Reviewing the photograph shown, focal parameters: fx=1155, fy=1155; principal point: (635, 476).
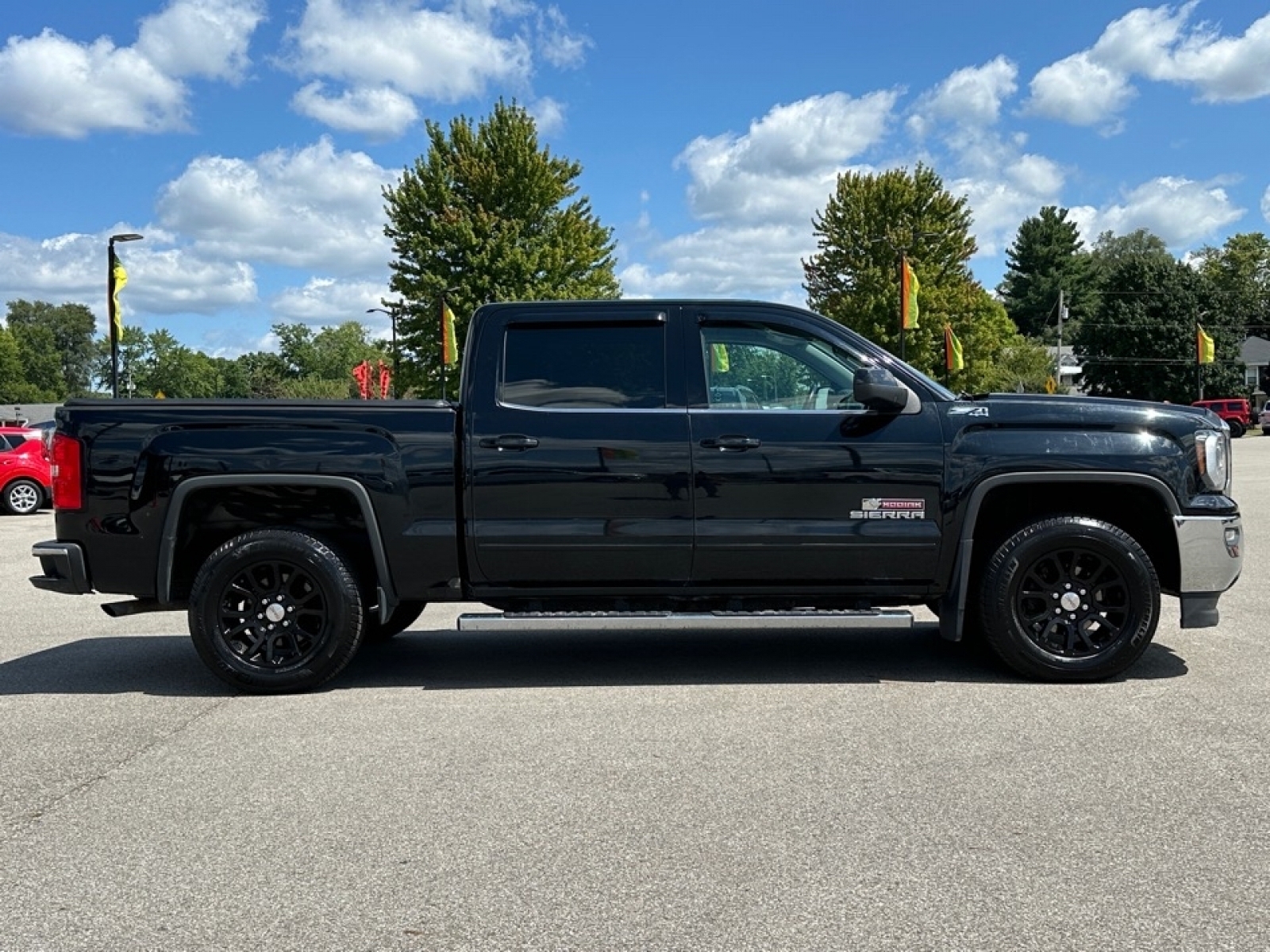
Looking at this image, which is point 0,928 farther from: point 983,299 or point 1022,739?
point 983,299

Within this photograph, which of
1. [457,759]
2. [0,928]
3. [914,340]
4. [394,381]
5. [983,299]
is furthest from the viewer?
[983,299]

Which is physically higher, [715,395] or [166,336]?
[166,336]

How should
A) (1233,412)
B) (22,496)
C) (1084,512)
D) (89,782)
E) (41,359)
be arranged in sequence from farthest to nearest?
(41,359), (1233,412), (22,496), (1084,512), (89,782)

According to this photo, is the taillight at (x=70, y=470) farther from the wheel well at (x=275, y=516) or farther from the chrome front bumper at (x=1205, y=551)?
the chrome front bumper at (x=1205, y=551)

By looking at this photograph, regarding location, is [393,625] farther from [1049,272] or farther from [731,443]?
[1049,272]

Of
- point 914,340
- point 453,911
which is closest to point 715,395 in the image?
point 453,911

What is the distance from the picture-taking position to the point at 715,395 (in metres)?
5.93

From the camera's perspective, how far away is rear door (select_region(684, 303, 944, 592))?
575 cm

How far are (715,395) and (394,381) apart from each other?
39.2 m

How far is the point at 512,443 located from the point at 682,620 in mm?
1219

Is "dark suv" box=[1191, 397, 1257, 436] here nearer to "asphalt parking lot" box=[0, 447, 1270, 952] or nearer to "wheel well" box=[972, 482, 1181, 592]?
"wheel well" box=[972, 482, 1181, 592]

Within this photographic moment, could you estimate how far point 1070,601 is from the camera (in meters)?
5.89

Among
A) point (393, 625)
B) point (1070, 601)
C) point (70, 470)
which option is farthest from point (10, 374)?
point (1070, 601)

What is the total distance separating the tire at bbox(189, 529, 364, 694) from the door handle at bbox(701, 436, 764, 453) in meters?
1.94
